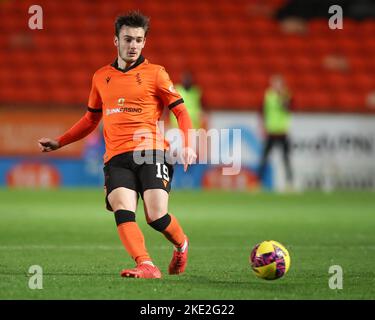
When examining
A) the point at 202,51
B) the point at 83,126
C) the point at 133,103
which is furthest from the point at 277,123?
the point at 133,103

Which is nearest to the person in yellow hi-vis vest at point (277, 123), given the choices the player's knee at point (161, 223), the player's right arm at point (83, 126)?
the player's right arm at point (83, 126)

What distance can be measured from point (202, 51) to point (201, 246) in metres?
12.1

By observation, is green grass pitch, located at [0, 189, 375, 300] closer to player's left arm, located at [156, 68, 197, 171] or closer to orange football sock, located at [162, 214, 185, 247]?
orange football sock, located at [162, 214, 185, 247]

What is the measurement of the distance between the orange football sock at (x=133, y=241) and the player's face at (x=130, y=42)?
111cm

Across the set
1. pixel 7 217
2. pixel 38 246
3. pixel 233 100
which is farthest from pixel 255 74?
pixel 38 246

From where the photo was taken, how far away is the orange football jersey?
6.06 metres

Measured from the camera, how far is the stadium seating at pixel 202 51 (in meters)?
18.4

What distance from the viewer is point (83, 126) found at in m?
6.47

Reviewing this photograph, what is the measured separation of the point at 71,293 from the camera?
16.5 ft

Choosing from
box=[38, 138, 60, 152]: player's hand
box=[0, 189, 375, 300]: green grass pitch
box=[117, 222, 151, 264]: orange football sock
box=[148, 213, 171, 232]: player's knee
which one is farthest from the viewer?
box=[38, 138, 60, 152]: player's hand

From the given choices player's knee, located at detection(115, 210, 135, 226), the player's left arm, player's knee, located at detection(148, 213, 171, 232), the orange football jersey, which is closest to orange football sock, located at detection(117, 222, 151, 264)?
player's knee, located at detection(115, 210, 135, 226)

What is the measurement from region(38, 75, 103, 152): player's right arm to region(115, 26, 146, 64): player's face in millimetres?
350

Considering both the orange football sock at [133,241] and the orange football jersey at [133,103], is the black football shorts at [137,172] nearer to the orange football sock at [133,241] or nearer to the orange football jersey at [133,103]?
the orange football jersey at [133,103]
